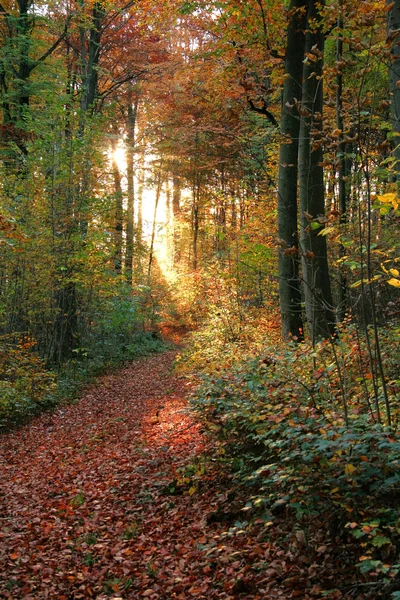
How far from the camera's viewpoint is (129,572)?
14.4ft

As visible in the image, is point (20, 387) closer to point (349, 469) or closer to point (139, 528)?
point (139, 528)

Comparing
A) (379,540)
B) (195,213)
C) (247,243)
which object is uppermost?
(195,213)

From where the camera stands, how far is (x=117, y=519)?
5.59m

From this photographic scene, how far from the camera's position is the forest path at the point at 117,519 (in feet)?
13.4

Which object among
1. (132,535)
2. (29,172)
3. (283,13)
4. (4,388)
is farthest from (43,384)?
(283,13)

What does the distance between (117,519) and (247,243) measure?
969 cm

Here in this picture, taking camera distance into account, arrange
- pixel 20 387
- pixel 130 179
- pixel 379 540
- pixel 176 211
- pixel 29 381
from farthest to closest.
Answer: pixel 176 211
pixel 130 179
pixel 29 381
pixel 20 387
pixel 379 540

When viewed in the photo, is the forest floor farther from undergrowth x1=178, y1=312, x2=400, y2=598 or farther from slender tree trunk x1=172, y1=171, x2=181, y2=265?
slender tree trunk x1=172, y1=171, x2=181, y2=265

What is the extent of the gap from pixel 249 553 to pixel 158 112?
19651mm

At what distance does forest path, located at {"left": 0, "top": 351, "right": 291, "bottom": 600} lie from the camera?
13.4ft

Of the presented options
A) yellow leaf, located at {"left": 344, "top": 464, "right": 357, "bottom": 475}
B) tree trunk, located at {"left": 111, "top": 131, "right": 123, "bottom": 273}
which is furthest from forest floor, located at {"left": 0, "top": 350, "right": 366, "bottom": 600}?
tree trunk, located at {"left": 111, "top": 131, "right": 123, "bottom": 273}

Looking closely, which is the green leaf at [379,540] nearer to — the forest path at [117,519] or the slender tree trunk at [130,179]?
the forest path at [117,519]

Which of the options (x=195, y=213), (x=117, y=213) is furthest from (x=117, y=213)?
(x=195, y=213)

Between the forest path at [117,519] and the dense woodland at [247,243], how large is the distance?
18 cm
